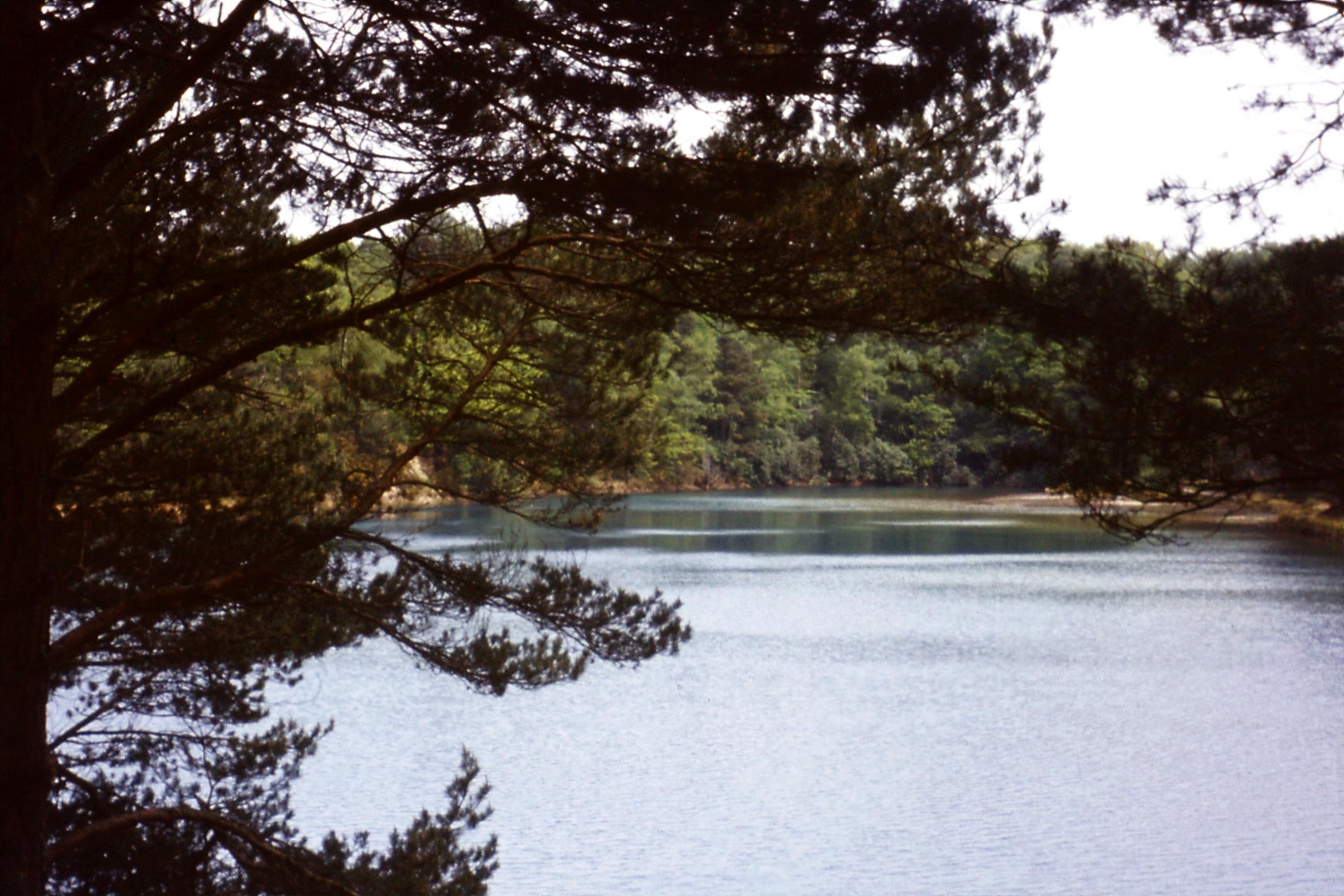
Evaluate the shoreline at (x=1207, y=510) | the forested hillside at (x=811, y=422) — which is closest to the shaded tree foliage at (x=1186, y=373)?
the shoreline at (x=1207, y=510)

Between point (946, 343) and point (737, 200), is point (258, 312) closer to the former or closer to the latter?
point (737, 200)

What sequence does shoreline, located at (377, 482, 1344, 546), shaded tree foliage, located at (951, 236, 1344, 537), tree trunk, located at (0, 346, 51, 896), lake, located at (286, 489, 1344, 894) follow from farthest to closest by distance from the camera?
shoreline, located at (377, 482, 1344, 546)
lake, located at (286, 489, 1344, 894)
shaded tree foliage, located at (951, 236, 1344, 537)
tree trunk, located at (0, 346, 51, 896)

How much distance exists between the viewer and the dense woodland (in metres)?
3.26

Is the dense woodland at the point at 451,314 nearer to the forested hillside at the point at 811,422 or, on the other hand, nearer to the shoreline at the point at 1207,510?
the shoreline at the point at 1207,510

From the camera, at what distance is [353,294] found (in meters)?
4.14

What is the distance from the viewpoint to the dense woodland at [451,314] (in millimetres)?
3264

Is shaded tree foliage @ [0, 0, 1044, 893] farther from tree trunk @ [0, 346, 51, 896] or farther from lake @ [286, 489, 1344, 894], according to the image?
lake @ [286, 489, 1344, 894]

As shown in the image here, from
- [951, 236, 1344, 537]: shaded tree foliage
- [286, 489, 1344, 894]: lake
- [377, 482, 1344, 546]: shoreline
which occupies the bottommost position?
[286, 489, 1344, 894]: lake

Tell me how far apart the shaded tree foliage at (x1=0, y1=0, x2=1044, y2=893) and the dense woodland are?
1cm

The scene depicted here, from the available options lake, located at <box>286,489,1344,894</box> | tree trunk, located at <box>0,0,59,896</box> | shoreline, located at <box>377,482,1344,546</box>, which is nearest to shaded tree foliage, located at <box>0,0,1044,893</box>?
tree trunk, located at <box>0,0,59,896</box>

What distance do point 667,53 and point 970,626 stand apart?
11368 mm

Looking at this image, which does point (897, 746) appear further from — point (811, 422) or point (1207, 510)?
point (811, 422)

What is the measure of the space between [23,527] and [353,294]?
48.2 inches

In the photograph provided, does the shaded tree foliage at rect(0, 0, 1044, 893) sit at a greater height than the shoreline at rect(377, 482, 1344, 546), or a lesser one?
greater
